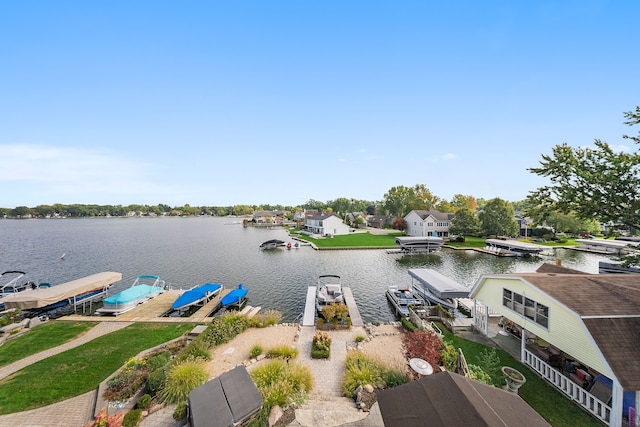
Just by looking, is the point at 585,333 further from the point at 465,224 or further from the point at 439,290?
the point at 465,224

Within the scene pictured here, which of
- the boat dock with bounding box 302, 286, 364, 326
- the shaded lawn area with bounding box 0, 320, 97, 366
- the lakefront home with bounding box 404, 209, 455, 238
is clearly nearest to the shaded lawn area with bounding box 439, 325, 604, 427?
the boat dock with bounding box 302, 286, 364, 326

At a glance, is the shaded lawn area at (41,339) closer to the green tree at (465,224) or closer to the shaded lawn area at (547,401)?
the shaded lawn area at (547,401)

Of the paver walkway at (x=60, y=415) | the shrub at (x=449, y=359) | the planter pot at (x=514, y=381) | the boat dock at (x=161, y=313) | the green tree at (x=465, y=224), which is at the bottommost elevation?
the boat dock at (x=161, y=313)

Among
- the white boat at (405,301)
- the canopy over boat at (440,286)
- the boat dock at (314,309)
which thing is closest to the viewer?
the boat dock at (314,309)

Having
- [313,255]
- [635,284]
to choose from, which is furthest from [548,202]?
[313,255]

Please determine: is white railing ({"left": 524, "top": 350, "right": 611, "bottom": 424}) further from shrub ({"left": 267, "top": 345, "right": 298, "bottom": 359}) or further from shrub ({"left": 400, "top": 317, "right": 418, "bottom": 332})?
shrub ({"left": 267, "top": 345, "right": 298, "bottom": 359})

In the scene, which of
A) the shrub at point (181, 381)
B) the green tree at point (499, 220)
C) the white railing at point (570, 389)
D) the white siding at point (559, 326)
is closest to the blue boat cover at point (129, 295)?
the shrub at point (181, 381)

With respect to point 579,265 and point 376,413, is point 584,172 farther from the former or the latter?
point 579,265
